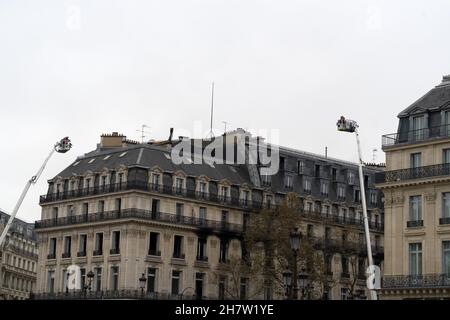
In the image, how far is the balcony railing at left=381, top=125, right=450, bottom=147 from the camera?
4884 cm

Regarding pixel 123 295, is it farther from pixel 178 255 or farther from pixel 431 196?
pixel 431 196

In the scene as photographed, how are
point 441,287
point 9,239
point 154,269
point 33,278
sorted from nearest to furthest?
point 441,287 < point 154,269 < point 9,239 < point 33,278

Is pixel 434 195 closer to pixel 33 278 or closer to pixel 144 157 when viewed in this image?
pixel 144 157

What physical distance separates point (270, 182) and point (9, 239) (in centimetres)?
4881

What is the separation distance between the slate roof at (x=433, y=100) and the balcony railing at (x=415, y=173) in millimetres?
3301

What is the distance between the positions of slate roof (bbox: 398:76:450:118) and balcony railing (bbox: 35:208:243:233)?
938 inches

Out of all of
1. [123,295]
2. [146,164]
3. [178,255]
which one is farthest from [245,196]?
[123,295]

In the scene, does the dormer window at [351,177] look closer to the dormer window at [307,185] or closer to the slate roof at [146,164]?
the dormer window at [307,185]

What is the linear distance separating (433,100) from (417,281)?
405 inches

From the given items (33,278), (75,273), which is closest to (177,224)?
(75,273)

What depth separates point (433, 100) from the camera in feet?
165
